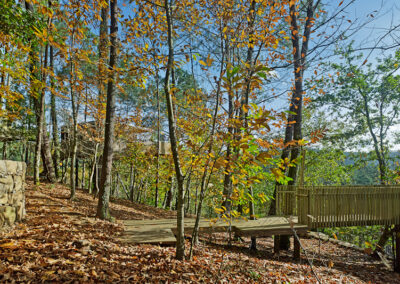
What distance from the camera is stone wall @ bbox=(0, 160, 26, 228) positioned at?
3811 millimetres

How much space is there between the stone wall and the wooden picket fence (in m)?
6.55

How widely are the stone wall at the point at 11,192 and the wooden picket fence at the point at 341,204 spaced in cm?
655

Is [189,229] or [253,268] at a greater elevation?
[189,229]

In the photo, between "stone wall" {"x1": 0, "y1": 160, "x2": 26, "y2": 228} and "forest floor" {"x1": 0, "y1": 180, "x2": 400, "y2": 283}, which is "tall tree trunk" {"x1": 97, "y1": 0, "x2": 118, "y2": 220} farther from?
"stone wall" {"x1": 0, "y1": 160, "x2": 26, "y2": 228}

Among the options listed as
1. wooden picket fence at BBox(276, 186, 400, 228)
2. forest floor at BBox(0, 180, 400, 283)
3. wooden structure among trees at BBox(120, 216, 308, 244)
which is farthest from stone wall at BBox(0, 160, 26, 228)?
wooden picket fence at BBox(276, 186, 400, 228)

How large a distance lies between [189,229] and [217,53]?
440 centimetres

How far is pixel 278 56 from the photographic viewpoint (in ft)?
21.1

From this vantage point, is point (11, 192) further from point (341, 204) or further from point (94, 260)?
point (341, 204)

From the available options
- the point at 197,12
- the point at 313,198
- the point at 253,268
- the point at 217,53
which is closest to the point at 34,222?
the point at 253,268

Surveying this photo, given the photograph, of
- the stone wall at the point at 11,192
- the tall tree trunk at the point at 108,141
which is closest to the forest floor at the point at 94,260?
the stone wall at the point at 11,192

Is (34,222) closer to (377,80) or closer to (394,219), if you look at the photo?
(394,219)

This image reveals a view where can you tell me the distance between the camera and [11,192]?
13.3 feet

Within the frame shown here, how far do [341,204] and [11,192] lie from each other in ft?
26.7

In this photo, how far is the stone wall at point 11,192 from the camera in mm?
3811
